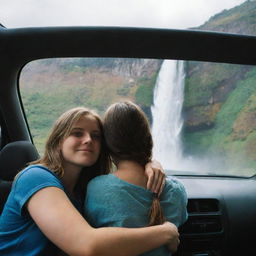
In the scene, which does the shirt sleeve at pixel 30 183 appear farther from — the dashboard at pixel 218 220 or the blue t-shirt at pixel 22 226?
the dashboard at pixel 218 220

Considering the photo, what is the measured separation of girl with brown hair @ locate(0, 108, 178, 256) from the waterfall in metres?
0.92

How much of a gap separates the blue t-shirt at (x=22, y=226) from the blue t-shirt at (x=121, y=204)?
0.71 feet

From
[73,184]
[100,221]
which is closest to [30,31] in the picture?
[73,184]

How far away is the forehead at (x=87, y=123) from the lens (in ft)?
Result: 7.39

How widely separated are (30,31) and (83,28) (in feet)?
1.63

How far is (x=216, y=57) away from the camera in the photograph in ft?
12.6

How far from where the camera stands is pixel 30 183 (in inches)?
74.3

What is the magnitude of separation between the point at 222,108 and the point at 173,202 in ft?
27.8

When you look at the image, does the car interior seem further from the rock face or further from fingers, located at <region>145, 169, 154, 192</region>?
the rock face

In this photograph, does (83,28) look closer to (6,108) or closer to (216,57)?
(6,108)

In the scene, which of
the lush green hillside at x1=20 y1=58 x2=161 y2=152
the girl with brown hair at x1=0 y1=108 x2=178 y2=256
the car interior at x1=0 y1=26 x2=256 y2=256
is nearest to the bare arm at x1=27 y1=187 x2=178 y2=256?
the girl with brown hair at x1=0 y1=108 x2=178 y2=256

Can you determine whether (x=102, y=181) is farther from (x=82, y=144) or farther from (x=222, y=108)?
(x=222, y=108)

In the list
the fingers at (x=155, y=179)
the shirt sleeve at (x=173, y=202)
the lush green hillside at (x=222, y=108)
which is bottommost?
the lush green hillside at (x=222, y=108)

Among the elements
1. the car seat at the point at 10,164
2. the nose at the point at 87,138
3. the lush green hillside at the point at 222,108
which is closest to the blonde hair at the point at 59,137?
the nose at the point at 87,138
